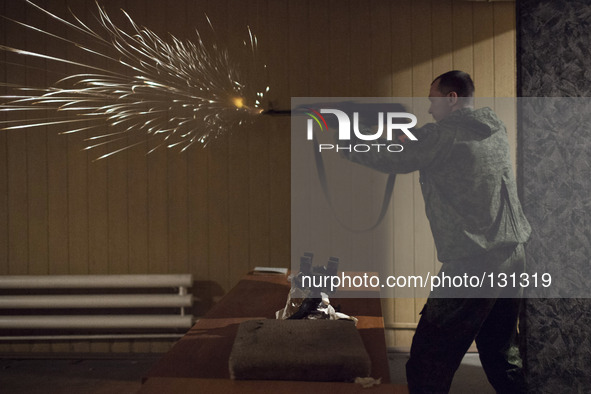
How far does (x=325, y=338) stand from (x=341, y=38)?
219 centimetres

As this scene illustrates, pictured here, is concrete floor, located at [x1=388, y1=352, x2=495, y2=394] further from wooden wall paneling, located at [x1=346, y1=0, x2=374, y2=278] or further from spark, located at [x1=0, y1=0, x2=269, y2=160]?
spark, located at [x1=0, y1=0, x2=269, y2=160]

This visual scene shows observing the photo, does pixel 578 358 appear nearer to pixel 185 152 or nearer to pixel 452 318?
pixel 452 318

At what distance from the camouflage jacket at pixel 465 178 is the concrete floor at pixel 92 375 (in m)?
1.15

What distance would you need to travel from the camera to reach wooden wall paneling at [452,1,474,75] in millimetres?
2965

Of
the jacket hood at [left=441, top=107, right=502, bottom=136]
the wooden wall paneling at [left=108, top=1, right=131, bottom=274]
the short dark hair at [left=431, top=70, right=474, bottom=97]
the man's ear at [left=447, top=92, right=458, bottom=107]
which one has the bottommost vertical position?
the wooden wall paneling at [left=108, top=1, right=131, bottom=274]

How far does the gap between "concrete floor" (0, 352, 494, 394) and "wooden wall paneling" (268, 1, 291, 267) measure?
0.86 m

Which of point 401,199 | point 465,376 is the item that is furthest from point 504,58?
point 465,376

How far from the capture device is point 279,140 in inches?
119

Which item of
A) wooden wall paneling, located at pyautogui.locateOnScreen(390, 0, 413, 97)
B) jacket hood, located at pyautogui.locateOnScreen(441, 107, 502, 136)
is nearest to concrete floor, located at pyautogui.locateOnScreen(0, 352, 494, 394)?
jacket hood, located at pyautogui.locateOnScreen(441, 107, 502, 136)

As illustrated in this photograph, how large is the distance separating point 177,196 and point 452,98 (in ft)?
5.54

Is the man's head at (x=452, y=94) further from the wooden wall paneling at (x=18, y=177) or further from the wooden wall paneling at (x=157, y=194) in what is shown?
the wooden wall paneling at (x=18, y=177)

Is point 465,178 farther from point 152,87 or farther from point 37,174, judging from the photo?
point 37,174

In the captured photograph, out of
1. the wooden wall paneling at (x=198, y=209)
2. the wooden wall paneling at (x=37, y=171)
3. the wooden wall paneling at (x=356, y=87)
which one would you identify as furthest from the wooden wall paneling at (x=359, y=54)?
the wooden wall paneling at (x=37, y=171)

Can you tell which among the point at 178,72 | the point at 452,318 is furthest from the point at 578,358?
the point at 178,72
